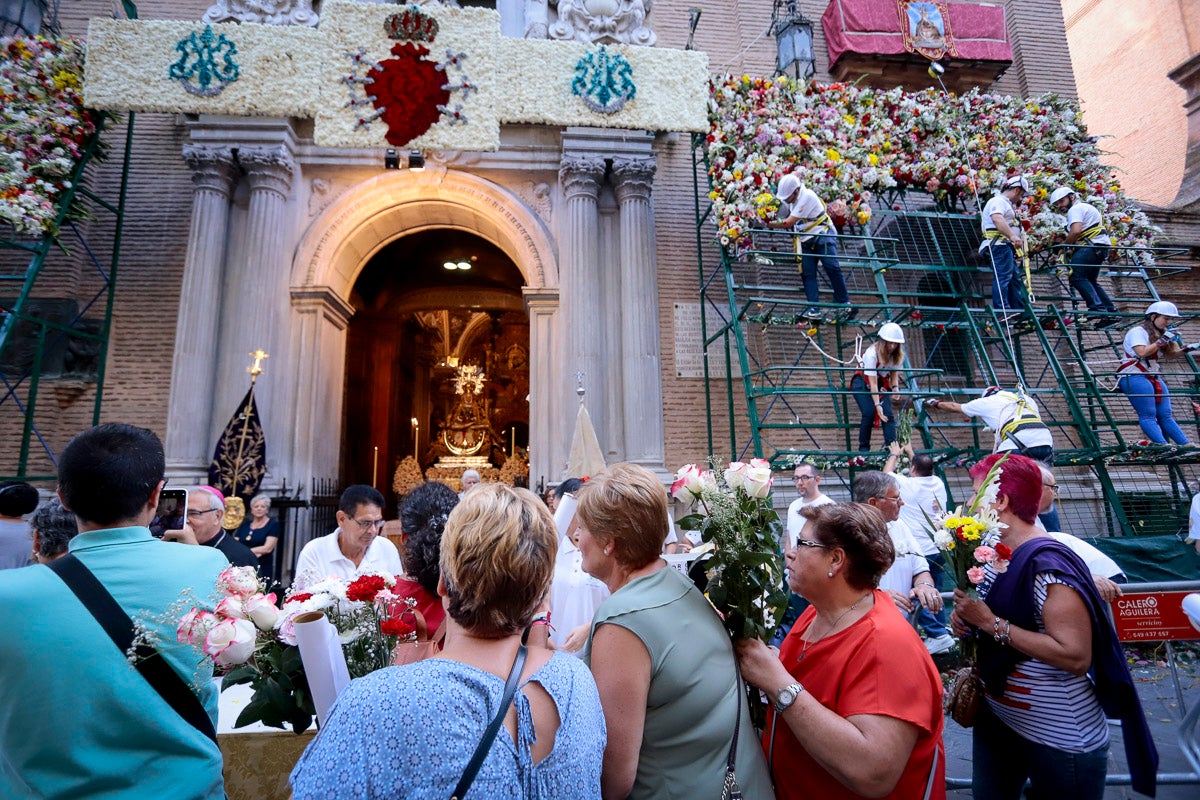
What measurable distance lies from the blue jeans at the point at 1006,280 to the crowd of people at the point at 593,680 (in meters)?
8.51

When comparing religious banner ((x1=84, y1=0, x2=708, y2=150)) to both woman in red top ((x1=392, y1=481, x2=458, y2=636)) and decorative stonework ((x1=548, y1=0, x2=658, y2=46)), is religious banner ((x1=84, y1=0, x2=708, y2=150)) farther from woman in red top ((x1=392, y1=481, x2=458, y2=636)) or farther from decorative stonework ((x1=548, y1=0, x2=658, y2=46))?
woman in red top ((x1=392, y1=481, x2=458, y2=636))

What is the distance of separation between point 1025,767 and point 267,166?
35.3 feet

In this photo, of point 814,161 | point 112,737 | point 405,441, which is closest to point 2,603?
point 112,737

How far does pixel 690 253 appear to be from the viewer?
36.1 feet

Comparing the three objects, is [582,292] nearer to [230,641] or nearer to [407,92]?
[407,92]

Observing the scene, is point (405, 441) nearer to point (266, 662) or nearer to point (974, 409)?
point (974, 409)

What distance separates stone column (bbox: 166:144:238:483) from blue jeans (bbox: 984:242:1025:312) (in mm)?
11250

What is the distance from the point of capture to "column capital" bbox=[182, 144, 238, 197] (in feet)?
→ 31.3

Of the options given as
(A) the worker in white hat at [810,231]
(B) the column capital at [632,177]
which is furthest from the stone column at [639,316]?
(A) the worker in white hat at [810,231]

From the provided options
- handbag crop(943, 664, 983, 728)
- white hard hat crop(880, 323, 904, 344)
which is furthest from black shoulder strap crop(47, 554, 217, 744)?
white hard hat crop(880, 323, 904, 344)

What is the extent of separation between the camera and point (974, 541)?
282 cm

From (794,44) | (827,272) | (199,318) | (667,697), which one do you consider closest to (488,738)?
(667,697)

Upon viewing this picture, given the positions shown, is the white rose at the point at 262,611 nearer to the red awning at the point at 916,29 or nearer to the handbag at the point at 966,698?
the handbag at the point at 966,698

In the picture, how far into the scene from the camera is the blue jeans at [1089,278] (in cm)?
1038
